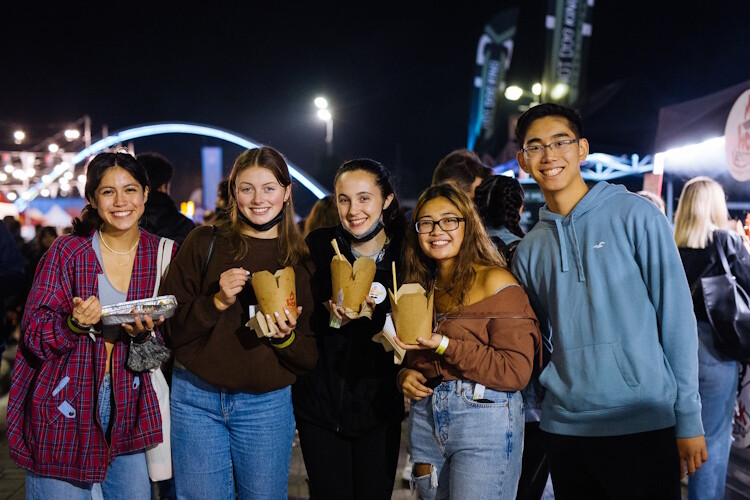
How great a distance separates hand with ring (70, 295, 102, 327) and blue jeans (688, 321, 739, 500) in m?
3.99

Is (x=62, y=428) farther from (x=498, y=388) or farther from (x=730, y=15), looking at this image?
(x=730, y=15)

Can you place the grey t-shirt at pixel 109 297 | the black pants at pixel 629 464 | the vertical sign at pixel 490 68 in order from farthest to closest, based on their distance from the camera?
1. the vertical sign at pixel 490 68
2. the grey t-shirt at pixel 109 297
3. the black pants at pixel 629 464

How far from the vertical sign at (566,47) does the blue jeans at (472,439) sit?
1122 centimetres

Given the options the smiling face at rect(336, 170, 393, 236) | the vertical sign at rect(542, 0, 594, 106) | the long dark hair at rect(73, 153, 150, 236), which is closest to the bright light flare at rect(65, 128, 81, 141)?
the vertical sign at rect(542, 0, 594, 106)

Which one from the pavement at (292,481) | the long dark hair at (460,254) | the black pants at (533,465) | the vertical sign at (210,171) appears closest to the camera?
the long dark hair at (460,254)

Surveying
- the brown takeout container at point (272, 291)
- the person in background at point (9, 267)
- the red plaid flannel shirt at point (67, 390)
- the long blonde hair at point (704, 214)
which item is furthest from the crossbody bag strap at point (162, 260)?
the long blonde hair at point (704, 214)

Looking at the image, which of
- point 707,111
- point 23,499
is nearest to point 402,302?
point 23,499

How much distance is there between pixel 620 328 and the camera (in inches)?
89.9

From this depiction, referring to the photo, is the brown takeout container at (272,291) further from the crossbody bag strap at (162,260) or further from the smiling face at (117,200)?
the smiling face at (117,200)

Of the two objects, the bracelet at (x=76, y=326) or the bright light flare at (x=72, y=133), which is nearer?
the bracelet at (x=76, y=326)

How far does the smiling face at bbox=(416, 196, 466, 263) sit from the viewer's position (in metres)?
2.64

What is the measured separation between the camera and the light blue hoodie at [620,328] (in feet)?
7.32

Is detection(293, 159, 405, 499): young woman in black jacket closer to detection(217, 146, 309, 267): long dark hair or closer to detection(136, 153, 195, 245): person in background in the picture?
detection(217, 146, 309, 267): long dark hair

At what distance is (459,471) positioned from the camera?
7.95ft
